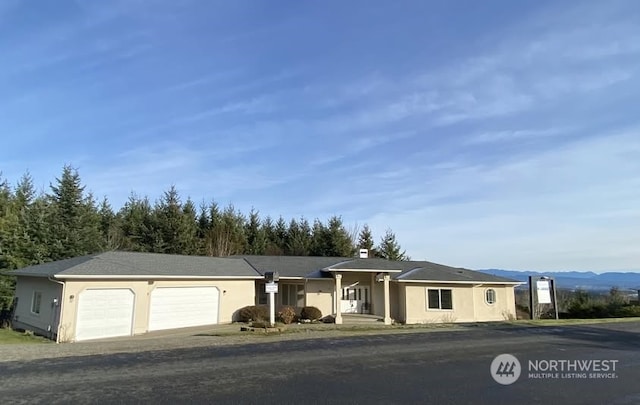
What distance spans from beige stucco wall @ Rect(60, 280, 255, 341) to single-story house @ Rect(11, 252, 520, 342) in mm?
42

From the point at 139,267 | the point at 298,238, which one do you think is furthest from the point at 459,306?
the point at 298,238

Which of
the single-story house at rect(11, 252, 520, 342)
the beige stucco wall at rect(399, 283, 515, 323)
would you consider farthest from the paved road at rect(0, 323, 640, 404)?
the beige stucco wall at rect(399, 283, 515, 323)

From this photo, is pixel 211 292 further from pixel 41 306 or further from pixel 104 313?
pixel 41 306

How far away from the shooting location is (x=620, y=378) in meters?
9.98

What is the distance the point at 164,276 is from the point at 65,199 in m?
16.1

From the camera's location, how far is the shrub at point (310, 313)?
1073 inches

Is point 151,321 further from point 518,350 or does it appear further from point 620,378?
point 620,378

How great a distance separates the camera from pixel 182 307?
2414cm

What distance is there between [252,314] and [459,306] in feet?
42.6

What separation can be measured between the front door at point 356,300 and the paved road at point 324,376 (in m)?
14.3

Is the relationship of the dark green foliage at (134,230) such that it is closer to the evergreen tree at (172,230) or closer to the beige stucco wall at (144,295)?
the evergreen tree at (172,230)

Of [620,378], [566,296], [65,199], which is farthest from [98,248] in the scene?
[566,296]

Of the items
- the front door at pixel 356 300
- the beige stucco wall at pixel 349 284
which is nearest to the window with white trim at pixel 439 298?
the beige stucco wall at pixel 349 284

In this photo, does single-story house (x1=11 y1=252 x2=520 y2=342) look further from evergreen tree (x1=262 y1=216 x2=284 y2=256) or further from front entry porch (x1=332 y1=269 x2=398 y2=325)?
evergreen tree (x1=262 y1=216 x2=284 y2=256)
